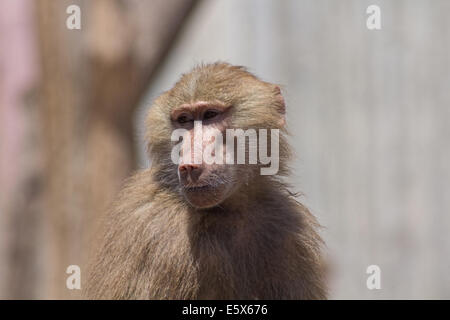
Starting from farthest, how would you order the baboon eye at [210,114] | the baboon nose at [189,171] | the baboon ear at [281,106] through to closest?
the baboon ear at [281,106], the baboon eye at [210,114], the baboon nose at [189,171]

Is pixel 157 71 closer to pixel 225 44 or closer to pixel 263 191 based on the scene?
pixel 225 44

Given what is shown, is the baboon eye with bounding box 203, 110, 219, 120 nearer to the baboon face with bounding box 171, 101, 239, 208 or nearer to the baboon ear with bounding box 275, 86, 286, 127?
the baboon face with bounding box 171, 101, 239, 208

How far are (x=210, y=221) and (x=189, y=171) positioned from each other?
15.0 inches

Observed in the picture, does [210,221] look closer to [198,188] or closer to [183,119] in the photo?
[198,188]

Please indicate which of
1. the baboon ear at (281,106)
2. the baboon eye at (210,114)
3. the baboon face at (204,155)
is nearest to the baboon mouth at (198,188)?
the baboon face at (204,155)

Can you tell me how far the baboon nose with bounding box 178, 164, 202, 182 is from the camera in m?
3.86

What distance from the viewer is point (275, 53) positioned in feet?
26.6

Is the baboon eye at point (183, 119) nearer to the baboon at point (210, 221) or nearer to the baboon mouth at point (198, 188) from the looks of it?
the baboon at point (210, 221)

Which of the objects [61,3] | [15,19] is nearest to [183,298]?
[61,3]

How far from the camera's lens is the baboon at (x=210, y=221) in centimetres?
394

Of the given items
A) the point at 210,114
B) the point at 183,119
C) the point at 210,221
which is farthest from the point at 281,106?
the point at 210,221

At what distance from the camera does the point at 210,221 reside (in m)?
4.12

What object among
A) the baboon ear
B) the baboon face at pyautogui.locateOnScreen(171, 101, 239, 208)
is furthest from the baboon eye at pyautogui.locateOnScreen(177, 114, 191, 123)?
the baboon ear

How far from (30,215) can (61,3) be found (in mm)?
2866
